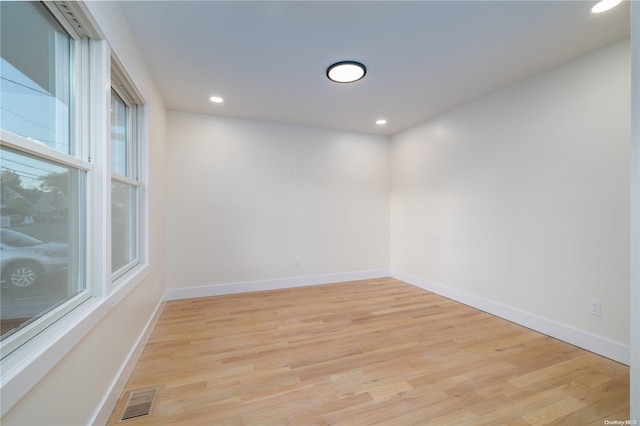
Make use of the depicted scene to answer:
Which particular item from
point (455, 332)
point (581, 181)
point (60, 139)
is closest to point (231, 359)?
point (60, 139)

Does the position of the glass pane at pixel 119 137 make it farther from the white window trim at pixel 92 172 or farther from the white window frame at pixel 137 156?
the white window trim at pixel 92 172

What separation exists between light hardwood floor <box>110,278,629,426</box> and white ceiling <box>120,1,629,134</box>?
255 centimetres

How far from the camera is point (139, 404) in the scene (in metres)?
1.55

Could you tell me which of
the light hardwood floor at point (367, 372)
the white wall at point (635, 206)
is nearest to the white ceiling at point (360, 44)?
the white wall at point (635, 206)

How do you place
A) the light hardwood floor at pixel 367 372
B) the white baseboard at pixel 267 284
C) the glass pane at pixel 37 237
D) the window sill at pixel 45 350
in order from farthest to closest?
1. the white baseboard at pixel 267 284
2. the light hardwood floor at pixel 367 372
3. the glass pane at pixel 37 237
4. the window sill at pixel 45 350

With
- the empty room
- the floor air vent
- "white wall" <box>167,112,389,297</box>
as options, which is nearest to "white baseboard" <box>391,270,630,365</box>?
the empty room

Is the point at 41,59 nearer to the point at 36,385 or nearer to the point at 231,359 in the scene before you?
the point at 36,385

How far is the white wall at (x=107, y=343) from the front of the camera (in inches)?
36.9

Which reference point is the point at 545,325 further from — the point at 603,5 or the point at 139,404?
the point at 139,404

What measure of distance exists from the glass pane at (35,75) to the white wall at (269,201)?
7.48 ft

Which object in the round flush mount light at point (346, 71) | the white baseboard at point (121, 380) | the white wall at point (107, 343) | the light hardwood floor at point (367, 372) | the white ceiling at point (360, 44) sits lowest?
the light hardwood floor at point (367, 372)

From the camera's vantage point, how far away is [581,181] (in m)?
2.24

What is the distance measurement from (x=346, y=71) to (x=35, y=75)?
2152 mm

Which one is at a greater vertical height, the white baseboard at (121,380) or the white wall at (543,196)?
the white wall at (543,196)
